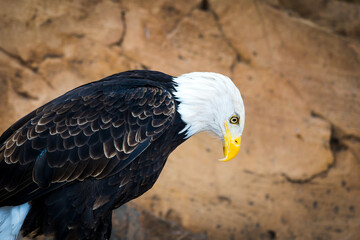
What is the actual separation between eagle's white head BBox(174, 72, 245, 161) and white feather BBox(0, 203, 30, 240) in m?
1.23

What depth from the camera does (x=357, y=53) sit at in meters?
5.38

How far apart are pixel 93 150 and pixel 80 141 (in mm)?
105

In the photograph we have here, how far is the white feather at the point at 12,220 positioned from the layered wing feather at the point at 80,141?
9 cm

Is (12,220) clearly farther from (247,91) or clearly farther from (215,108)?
(247,91)

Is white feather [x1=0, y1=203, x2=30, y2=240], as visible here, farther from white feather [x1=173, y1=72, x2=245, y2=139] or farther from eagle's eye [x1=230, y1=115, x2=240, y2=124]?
eagle's eye [x1=230, y1=115, x2=240, y2=124]

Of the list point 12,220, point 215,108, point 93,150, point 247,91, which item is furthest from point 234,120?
point 247,91

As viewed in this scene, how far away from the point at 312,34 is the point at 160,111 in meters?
2.69

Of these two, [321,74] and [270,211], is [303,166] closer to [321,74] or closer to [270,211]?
[270,211]

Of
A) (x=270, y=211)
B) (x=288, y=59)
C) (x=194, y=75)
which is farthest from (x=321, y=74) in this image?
(x=194, y=75)

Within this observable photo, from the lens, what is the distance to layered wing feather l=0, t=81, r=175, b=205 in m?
3.25

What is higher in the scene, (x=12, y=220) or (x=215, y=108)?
(x=215, y=108)

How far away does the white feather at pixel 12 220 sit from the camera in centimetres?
333

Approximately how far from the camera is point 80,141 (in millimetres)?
3283

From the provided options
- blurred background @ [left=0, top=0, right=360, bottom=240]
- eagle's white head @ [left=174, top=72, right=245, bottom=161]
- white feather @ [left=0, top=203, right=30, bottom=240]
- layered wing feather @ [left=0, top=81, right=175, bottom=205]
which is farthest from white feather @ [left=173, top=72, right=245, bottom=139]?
blurred background @ [left=0, top=0, right=360, bottom=240]
